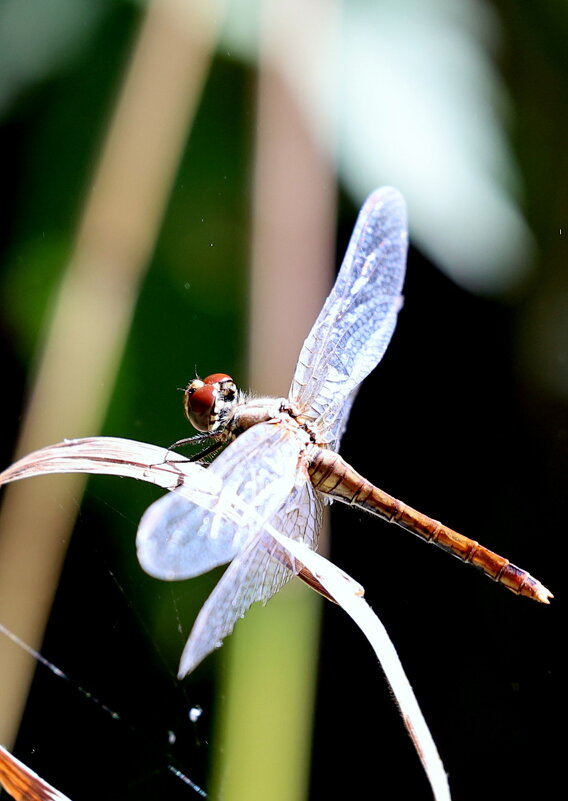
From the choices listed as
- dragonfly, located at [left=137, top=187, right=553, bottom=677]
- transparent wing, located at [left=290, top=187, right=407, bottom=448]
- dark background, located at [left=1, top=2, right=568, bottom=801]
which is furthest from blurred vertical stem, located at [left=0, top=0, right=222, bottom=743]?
transparent wing, located at [left=290, top=187, right=407, bottom=448]

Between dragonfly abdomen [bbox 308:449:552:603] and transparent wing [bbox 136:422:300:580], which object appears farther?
dragonfly abdomen [bbox 308:449:552:603]

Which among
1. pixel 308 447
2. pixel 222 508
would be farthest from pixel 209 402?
pixel 222 508

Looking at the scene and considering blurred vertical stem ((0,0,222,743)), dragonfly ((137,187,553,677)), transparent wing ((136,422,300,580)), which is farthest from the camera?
blurred vertical stem ((0,0,222,743))

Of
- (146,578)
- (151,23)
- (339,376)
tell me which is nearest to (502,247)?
(339,376)

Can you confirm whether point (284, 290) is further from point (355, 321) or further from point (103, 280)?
point (103, 280)

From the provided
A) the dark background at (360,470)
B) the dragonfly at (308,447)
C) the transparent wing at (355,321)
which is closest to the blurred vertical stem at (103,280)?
the dark background at (360,470)

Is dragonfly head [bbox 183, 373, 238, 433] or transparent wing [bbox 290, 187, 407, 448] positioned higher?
transparent wing [bbox 290, 187, 407, 448]

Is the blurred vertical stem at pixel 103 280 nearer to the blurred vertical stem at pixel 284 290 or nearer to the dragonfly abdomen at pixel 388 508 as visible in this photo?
the blurred vertical stem at pixel 284 290

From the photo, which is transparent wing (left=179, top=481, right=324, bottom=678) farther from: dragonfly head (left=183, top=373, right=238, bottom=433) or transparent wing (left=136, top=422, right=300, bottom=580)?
dragonfly head (left=183, top=373, right=238, bottom=433)
